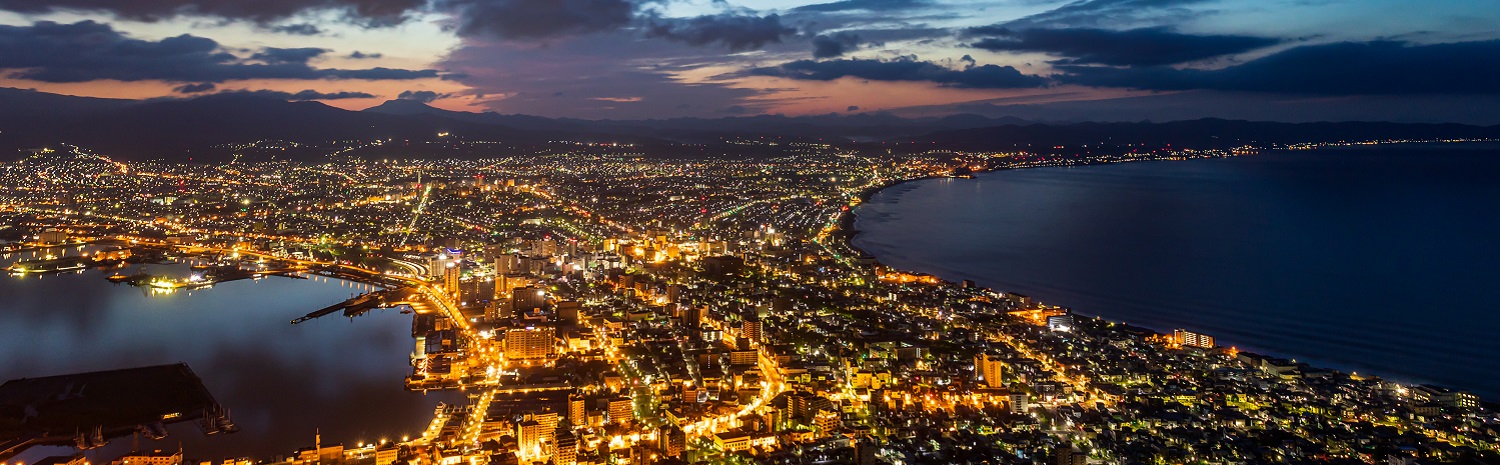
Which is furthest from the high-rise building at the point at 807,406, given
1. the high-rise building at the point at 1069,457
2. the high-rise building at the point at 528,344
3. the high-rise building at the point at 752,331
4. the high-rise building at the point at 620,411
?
the high-rise building at the point at 528,344

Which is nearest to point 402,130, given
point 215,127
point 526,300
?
point 215,127

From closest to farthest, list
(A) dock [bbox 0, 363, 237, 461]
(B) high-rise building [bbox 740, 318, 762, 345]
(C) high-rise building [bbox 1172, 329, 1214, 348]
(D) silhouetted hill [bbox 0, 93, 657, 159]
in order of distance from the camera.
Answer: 1. (A) dock [bbox 0, 363, 237, 461]
2. (C) high-rise building [bbox 1172, 329, 1214, 348]
3. (B) high-rise building [bbox 740, 318, 762, 345]
4. (D) silhouetted hill [bbox 0, 93, 657, 159]

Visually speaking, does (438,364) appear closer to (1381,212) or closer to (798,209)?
(798,209)

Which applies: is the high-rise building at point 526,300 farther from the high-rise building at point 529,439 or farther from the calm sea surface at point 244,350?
the high-rise building at point 529,439

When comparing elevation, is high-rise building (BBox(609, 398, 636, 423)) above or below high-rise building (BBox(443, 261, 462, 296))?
below

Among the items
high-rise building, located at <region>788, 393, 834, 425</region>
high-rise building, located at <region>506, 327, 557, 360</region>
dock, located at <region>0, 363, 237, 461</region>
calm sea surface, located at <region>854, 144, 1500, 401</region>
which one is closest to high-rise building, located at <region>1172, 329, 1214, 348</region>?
calm sea surface, located at <region>854, 144, 1500, 401</region>

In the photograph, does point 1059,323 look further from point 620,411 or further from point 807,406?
point 620,411

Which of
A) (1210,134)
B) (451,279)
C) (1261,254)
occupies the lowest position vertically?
(451,279)

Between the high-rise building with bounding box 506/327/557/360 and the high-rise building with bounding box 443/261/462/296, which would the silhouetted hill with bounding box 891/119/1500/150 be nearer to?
the high-rise building with bounding box 443/261/462/296
